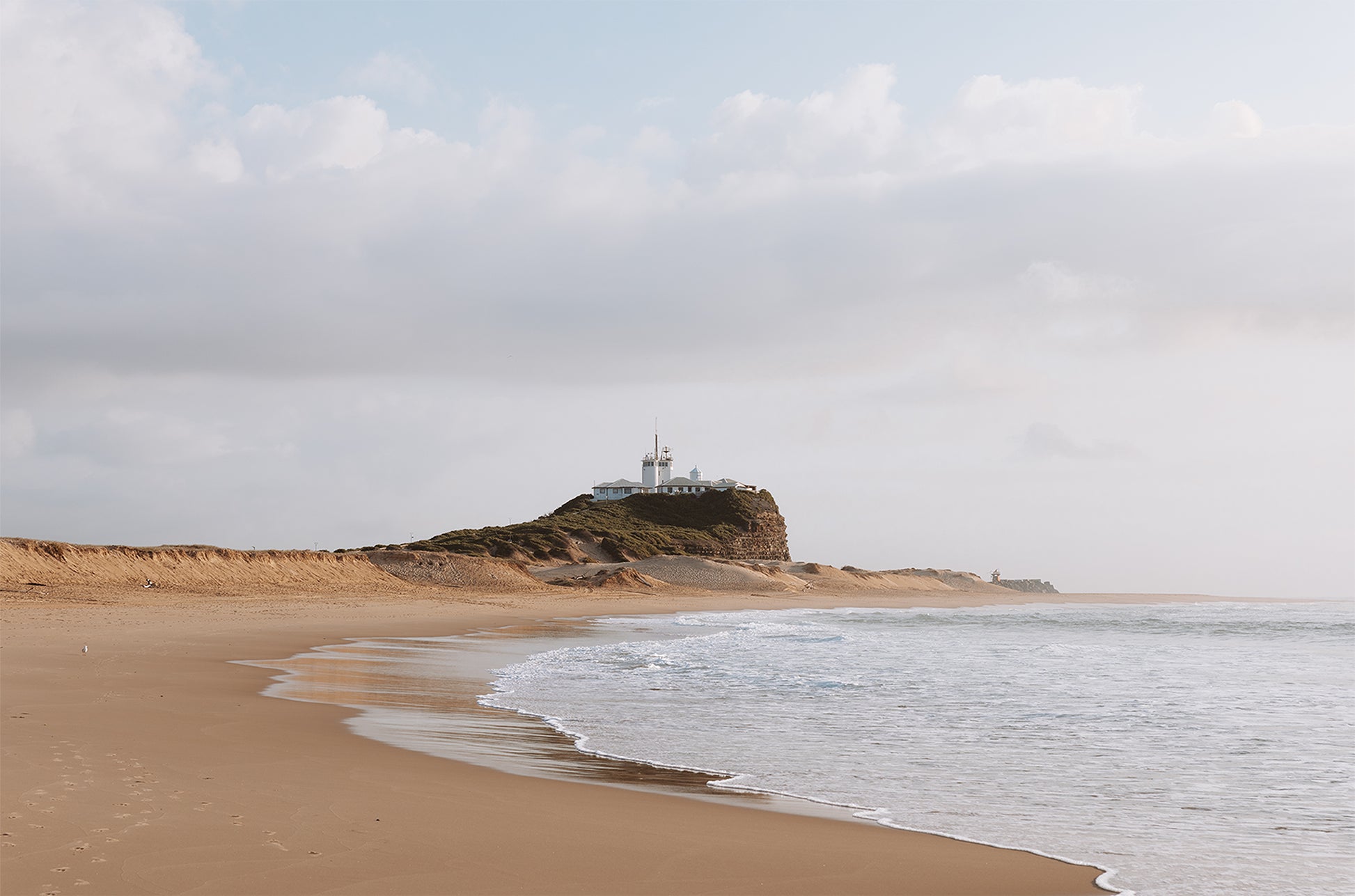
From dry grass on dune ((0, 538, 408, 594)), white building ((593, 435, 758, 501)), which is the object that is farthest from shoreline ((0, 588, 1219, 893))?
white building ((593, 435, 758, 501))

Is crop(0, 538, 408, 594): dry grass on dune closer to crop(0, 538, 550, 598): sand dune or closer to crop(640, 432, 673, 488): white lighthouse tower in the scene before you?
crop(0, 538, 550, 598): sand dune

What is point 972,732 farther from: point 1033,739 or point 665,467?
point 665,467

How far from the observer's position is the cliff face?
8738 cm

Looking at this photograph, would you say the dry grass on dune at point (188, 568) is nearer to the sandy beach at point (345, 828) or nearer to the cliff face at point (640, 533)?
the sandy beach at point (345, 828)

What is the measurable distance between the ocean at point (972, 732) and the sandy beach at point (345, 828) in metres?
0.77

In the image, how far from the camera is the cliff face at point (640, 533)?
87.4 metres

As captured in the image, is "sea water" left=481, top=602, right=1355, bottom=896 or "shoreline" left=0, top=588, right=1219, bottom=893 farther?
"sea water" left=481, top=602, right=1355, bottom=896

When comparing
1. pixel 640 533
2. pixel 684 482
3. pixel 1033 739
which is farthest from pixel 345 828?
pixel 684 482

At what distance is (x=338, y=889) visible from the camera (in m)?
4.66

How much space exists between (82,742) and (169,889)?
434cm

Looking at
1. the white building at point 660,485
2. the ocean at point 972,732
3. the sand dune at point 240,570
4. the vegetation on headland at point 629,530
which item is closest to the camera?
the ocean at point 972,732

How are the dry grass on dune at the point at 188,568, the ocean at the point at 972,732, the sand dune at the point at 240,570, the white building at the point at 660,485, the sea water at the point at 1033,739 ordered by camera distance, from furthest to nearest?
the white building at the point at 660,485 → the sand dune at the point at 240,570 → the dry grass on dune at the point at 188,568 → the ocean at the point at 972,732 → the sea water at the point at 1033,739

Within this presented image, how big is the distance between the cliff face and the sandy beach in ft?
240

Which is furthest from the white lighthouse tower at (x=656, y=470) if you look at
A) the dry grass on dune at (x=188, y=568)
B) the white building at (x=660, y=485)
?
the dry grass on dune at (x=188, y=568)
